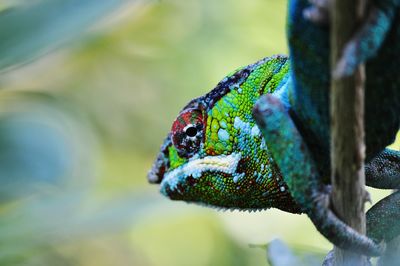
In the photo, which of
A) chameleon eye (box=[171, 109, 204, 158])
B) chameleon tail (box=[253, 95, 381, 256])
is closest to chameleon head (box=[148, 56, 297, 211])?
chameleon eye (box=[171, 109, 204, 158])

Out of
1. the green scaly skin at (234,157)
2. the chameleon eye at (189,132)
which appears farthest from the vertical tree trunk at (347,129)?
the chameleon eye at (189,132)

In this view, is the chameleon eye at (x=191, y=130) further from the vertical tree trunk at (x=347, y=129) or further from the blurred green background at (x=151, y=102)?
the vertical tree trunk at (x=347, y=129)

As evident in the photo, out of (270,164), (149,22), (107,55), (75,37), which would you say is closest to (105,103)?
(107,55)

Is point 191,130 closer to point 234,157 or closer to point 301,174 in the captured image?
point 234,157

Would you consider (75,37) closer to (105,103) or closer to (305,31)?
(305,31)

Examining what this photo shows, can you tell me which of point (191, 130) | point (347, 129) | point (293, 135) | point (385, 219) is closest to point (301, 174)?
point (293, 135)

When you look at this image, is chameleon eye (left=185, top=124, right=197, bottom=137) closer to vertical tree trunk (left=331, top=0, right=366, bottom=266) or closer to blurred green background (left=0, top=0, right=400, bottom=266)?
blurred green background (left=0, top=0, right=400, bottom=266)
